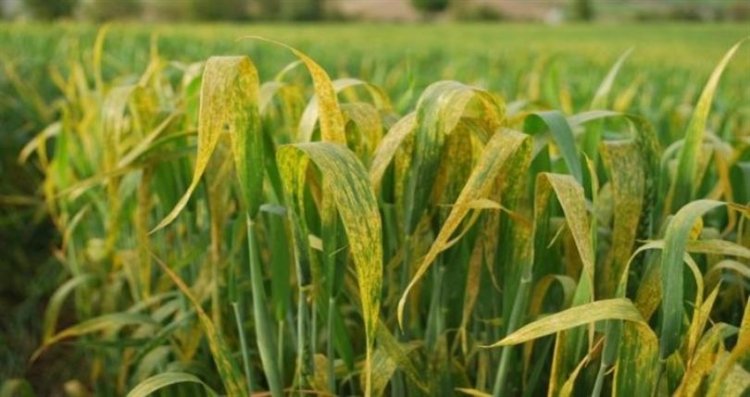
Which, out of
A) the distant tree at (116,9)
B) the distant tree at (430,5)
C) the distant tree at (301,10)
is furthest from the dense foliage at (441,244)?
the distant tree at (430,5)

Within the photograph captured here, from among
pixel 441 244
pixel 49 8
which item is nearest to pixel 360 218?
pixel 441 244

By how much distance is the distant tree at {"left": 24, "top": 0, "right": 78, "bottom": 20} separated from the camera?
36250 mm

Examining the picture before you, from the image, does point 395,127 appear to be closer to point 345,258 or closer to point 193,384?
point 345,258

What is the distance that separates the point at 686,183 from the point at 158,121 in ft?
2.98

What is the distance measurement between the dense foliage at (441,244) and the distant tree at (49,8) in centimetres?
3664

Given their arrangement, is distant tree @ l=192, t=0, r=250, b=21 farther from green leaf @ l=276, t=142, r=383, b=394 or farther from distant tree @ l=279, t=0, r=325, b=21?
green leaf @ l=276, t=142, r=383, b=394

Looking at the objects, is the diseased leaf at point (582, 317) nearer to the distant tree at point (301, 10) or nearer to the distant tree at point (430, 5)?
the distant tree at point (301, 10)

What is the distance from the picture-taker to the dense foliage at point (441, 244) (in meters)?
1.00

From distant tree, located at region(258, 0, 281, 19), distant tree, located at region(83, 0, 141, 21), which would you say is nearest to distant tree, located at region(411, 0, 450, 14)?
distant tree, located at region(258, 0, 281, 19)

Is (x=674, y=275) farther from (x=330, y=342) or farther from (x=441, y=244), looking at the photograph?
(x=330, y=342)

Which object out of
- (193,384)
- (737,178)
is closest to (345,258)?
(193,384)

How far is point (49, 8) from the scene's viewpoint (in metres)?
37.2

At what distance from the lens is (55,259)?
108 inches

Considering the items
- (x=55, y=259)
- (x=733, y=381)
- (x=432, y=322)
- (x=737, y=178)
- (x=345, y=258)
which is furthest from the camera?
(x=55, y=259)
